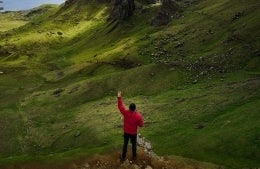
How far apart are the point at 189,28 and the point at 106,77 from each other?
94.3 ft

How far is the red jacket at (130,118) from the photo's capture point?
114 feet

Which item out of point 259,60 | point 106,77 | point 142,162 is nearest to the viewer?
point 142,162

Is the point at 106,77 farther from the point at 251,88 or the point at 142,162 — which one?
the point at 142,162

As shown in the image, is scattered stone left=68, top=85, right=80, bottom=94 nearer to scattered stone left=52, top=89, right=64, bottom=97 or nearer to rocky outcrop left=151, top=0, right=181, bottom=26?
scattered stone left=52, top=89, right=64, bottom=97

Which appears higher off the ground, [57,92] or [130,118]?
[130,118]

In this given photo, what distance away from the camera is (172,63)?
87.8 meters

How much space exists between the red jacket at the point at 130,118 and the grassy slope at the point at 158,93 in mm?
9543

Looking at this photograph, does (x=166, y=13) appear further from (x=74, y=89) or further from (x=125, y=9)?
(x=74, y=89)

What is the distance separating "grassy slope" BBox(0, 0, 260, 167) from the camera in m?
46.7

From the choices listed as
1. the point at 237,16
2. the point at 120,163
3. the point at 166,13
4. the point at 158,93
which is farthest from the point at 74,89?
the point at 120,163

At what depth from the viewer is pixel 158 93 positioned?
3036 inches

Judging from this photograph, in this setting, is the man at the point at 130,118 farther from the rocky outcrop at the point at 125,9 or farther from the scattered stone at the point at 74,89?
the rocky outcrop at the point at 125,9

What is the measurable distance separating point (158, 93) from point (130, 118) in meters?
42.6

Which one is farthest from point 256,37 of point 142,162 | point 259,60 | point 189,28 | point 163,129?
point 142,162
